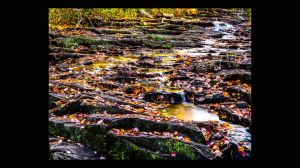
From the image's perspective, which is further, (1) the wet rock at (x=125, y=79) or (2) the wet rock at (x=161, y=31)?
(2) the wet rock at (x=161, y=31)

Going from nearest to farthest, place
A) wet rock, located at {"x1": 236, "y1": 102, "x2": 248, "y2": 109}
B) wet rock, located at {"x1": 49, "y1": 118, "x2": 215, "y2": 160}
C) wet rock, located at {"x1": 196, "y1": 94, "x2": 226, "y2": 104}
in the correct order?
1. wet rock, located at {"x1": 49, "y1": 118, "x2": 215, "y2": 160}
2. wet rock, located at {"x1": 236, "y1": 102, "x2": 248, "y2": 109}
3. wet rock, located at {"x1": 196, "y1": 94, "x2": 226, "y2": 104}

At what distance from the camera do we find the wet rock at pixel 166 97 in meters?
8.27

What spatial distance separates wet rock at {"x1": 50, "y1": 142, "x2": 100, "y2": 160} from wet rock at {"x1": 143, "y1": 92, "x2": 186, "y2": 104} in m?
2.56

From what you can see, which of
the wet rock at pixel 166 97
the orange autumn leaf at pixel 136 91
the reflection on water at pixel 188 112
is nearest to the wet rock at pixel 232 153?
the reflection on water at pixel 188 112

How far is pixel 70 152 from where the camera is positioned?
20.1ft

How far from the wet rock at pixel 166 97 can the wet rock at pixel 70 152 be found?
2562 millimetres

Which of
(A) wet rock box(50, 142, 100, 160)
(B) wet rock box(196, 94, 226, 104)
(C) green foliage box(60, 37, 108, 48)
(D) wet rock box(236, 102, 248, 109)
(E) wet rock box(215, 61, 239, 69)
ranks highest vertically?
(C) green foliage box(60, 37, 108, 48)

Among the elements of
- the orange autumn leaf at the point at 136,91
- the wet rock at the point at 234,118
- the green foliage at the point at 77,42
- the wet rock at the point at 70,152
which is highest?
the green foliage at the point at 77,42

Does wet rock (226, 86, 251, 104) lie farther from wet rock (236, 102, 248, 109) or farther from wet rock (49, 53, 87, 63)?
wet rock (49, 53, 87, 63)

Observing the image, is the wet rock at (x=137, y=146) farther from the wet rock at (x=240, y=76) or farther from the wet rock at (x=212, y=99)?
the wet rock at (x=240, y=76)

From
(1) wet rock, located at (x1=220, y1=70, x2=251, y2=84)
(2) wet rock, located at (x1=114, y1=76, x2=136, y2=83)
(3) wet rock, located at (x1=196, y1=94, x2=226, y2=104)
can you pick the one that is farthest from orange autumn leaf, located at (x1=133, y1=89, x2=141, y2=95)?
(1) wet rock, located at (x1=220, y1=70, x2=251, y2=84)

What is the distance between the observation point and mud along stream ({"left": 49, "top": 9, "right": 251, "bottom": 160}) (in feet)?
21.4
